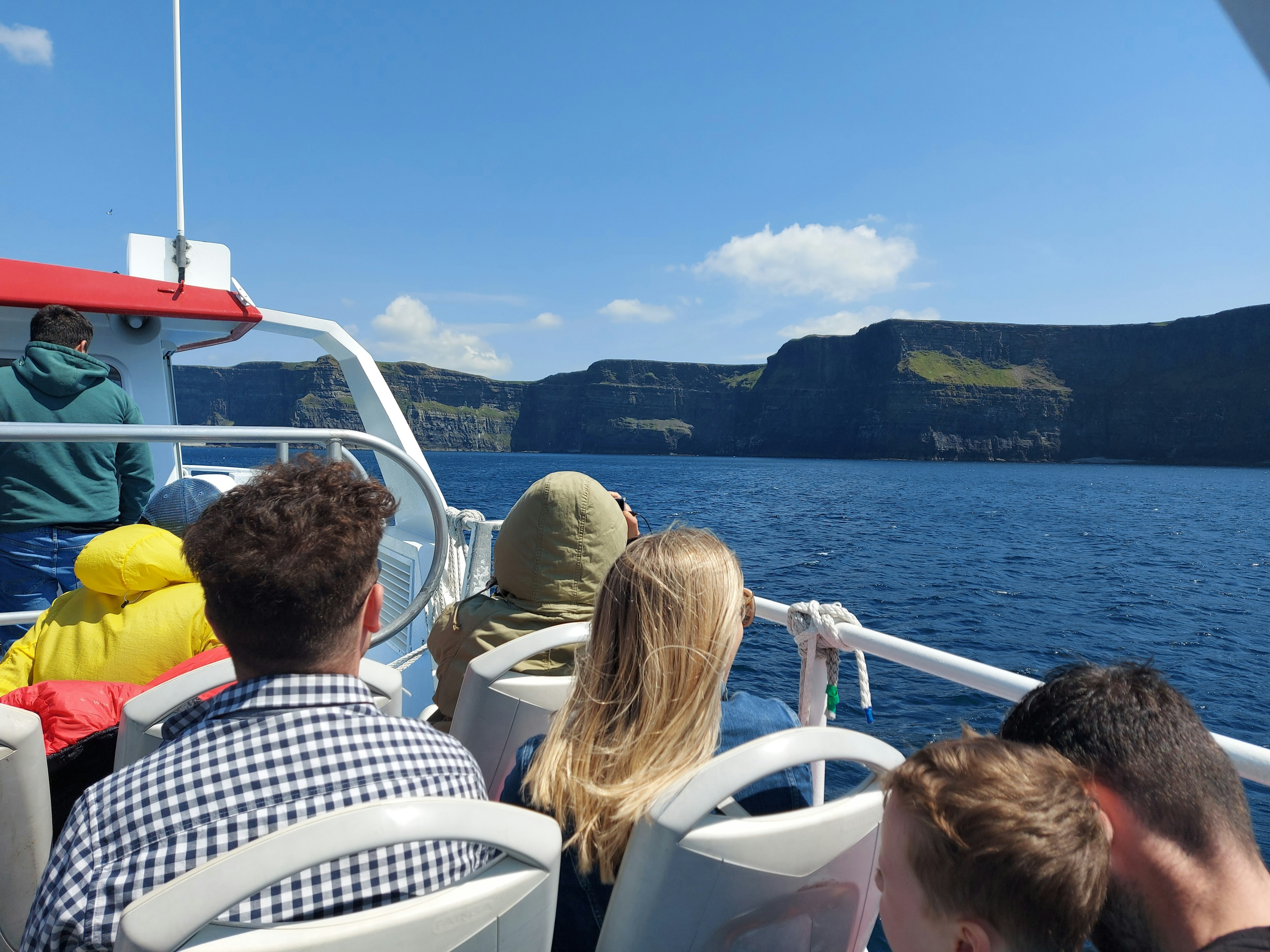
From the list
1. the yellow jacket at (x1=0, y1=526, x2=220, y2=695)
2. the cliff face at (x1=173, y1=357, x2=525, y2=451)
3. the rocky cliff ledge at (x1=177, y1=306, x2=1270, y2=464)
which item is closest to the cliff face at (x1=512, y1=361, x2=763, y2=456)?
the rocky cliff ledge at (x1=177, y1=306, x2=1270, y2=464)

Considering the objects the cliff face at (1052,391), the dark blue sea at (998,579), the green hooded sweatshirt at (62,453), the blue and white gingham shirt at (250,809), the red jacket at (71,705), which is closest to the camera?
the blue and white gingham shirt at (250,809)

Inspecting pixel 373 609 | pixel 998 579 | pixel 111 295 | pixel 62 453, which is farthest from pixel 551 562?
pixel 998 579

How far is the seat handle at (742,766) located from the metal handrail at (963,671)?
0.53 m

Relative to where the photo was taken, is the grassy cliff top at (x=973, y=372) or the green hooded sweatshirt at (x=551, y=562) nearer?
the green hooded sweatshirt at (x=551, y=562)

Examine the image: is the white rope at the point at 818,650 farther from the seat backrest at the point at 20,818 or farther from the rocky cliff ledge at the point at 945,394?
the rocky cliff ledge at the point at 945,394

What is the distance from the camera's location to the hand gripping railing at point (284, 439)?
202cm

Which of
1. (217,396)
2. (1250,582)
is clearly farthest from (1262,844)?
(217,396)

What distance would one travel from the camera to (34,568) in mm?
2971

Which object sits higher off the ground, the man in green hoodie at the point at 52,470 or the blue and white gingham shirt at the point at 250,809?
the man in green hoodie at the point at 52,470

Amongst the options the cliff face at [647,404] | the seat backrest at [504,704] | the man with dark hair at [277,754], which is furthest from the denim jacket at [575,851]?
the cliff face at [647,404]

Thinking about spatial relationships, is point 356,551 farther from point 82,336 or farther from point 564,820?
point 82,336

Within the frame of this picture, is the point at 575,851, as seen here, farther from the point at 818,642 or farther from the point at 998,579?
the point at 998,579

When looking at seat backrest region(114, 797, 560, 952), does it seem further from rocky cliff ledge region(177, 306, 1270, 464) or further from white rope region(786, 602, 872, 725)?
rocky cliff ledge region(177, 306, 1270, 464)

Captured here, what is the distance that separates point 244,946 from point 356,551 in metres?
0.56
